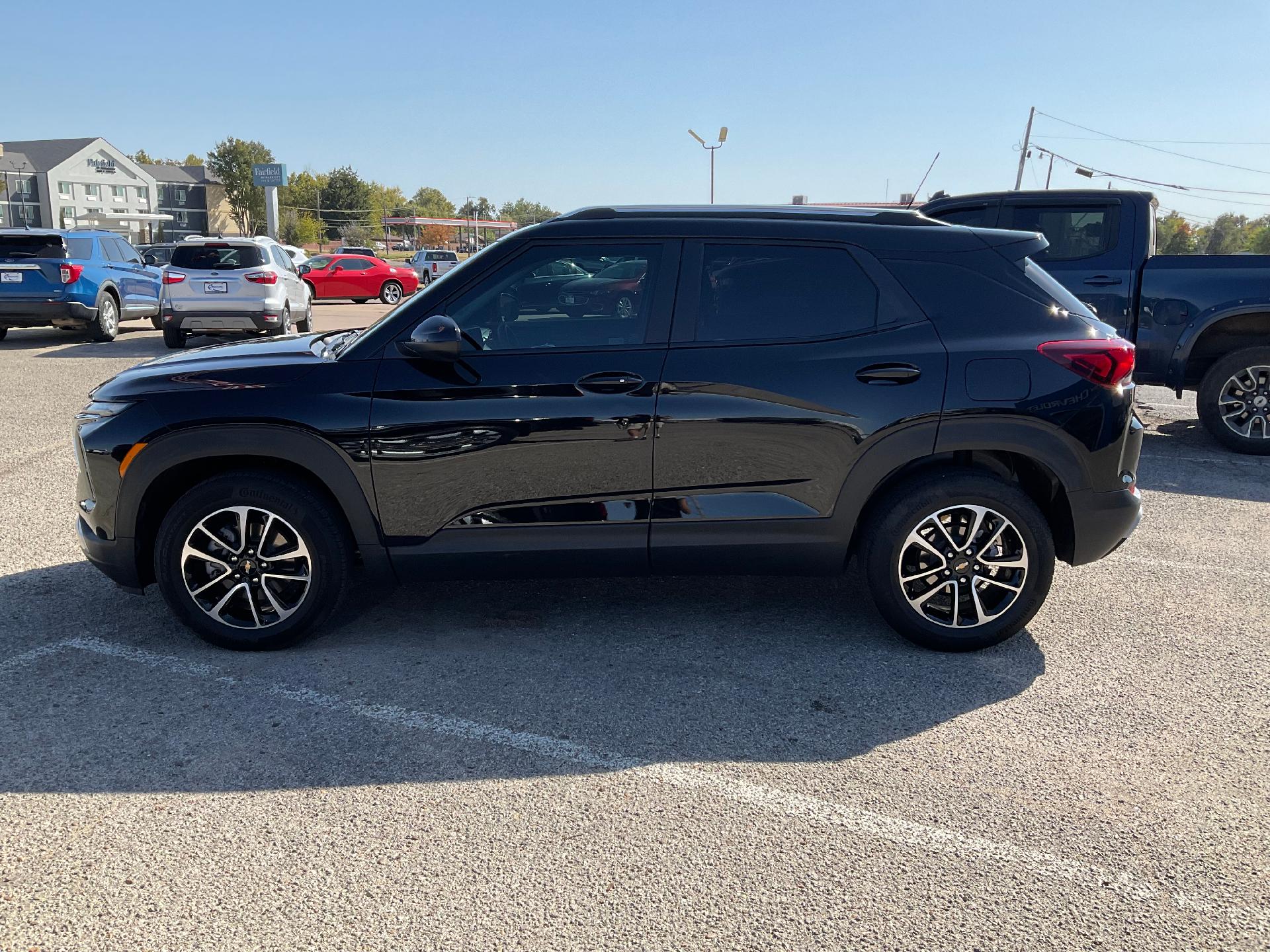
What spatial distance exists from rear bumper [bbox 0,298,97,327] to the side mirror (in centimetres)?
1382

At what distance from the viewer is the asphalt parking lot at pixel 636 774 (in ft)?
8.52

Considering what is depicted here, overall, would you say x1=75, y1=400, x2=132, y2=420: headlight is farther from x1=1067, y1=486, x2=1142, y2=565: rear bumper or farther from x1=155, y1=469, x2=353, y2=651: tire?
x1=1067, y1=486, x2=1142, y2=565: rear bumper

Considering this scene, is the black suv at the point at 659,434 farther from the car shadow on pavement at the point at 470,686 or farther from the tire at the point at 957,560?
the car shadow on pavement at the point at 470,686

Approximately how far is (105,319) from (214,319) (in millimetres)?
2882

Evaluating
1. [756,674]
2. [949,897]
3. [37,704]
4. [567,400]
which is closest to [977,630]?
[756,674]

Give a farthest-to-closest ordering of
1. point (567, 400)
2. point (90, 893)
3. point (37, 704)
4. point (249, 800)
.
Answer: point (567, 400), point (37, 704), point (249, 800), point (90, 893)

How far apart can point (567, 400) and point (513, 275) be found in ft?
1.98

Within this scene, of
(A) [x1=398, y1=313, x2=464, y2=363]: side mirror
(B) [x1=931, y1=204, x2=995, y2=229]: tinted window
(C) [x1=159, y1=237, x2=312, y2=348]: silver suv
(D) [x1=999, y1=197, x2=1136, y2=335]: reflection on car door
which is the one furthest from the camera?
(C) [x1=159, y1=237, x2=312, y2=348]: silver suv

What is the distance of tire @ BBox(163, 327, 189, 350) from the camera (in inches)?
568

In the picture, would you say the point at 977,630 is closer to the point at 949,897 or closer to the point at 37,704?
the point at 949,897

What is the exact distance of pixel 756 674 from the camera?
159 inches

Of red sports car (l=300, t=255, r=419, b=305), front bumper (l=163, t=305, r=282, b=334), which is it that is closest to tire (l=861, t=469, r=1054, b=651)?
front bumper (l=163, t=305, r=282, b=334)

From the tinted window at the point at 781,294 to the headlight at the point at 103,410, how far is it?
245cm

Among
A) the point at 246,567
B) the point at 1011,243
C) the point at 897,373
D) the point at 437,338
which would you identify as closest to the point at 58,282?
the point at 246,567
